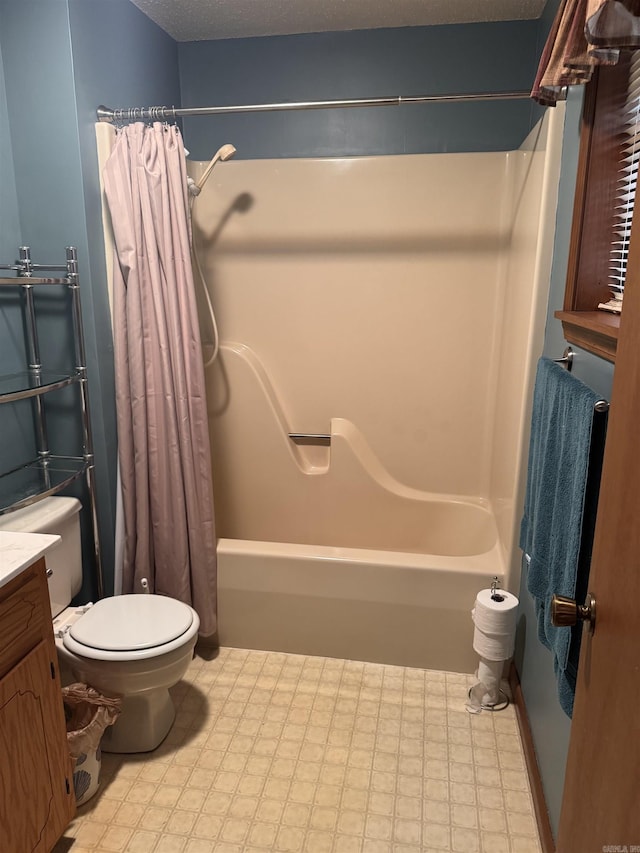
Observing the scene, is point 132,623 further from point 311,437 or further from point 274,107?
point 274,107

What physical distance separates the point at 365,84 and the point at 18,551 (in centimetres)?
236

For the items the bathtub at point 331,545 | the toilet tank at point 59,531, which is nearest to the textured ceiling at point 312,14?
the bathtub at point 331,545

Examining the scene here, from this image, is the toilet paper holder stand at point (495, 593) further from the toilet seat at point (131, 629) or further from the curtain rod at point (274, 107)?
the curtain rod at point (274, 107)

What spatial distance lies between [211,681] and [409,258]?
6.57 feet

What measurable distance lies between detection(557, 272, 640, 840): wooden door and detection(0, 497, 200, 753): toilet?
1261 mm

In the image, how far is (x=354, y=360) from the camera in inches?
114

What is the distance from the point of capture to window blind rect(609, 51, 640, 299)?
1389 millimetres

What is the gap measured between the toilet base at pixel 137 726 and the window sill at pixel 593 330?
1615 mm

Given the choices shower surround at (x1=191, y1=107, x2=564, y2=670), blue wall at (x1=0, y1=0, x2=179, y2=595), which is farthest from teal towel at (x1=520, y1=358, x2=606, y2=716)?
blue wall at (x1=0, y1=0, x2=179, y2=595)

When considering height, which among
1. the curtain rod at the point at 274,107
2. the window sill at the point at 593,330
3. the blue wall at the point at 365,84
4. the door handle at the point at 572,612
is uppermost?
the blue wall at the point at 365,84

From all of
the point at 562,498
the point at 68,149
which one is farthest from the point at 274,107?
the point at 562,498

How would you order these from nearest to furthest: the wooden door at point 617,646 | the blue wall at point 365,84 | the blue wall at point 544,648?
the wooden door at point 617,646
the blue wall at point 544,648
the blue wall at point 365,84

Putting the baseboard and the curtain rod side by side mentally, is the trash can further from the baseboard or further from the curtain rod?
the curtain rod

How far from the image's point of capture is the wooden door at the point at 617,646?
0.71 m
